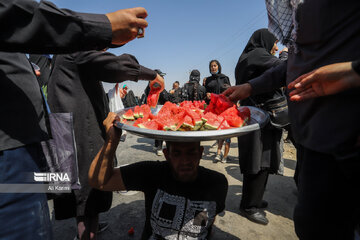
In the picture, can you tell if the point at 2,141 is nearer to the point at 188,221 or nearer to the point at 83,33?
the point at 83,33

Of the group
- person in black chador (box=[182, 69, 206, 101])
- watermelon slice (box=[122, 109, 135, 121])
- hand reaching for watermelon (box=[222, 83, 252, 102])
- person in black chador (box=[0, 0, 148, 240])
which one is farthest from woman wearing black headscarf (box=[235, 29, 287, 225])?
person in black chador (box=[182, 69, 206, 101])

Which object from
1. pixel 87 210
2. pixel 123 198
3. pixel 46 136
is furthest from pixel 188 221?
pixel 123 198

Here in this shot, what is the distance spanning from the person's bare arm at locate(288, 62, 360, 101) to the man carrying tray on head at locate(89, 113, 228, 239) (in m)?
0.93

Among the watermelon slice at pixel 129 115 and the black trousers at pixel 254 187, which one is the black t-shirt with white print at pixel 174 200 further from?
the black trousers at pixel 254 187

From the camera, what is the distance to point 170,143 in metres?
1.64

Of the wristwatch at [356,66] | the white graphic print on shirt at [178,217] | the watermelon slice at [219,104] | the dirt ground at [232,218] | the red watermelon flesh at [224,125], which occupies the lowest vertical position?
the dirt ground at [232,218]

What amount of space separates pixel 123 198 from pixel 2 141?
3.00 metres

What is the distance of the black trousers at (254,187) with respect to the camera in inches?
115

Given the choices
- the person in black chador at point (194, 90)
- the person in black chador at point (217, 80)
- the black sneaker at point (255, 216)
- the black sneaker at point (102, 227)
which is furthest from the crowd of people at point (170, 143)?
the person in black chador at point (194, 90)

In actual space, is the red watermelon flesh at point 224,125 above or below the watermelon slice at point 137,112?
below

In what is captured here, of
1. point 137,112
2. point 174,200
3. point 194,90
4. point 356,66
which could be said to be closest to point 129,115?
point 137,112

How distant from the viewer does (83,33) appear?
3.02ft

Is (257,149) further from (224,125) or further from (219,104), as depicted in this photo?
(224,125)

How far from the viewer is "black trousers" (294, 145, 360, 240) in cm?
105
